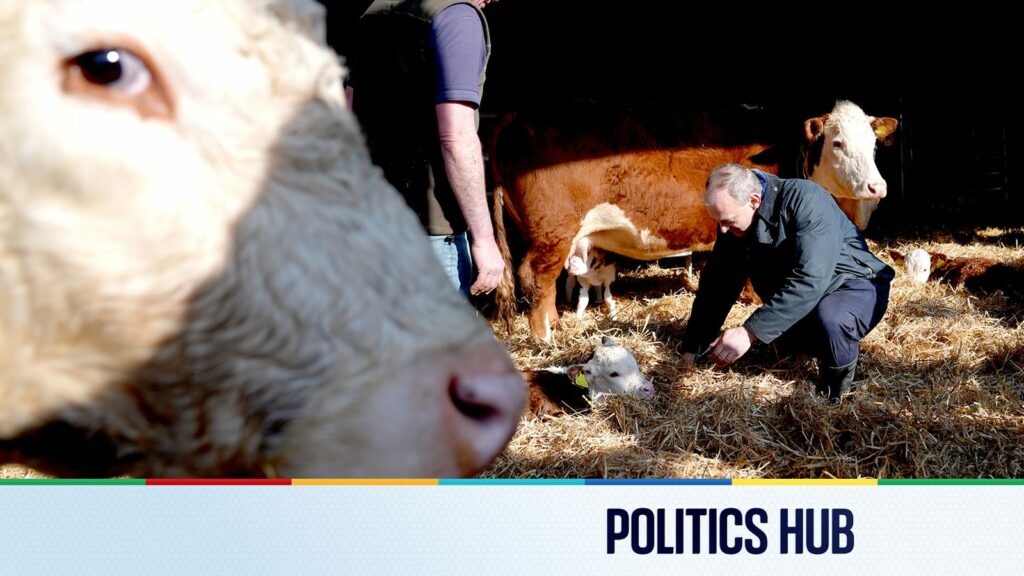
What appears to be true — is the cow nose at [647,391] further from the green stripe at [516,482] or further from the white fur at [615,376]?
the green stripe at [516,482]

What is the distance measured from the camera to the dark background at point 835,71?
8.94 metres

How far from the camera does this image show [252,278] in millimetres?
845

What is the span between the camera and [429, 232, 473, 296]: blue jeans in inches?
90.1

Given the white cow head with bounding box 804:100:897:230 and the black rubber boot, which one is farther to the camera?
the white cow head with bounding box 804:100:897:230

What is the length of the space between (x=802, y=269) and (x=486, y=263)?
1.93 meters

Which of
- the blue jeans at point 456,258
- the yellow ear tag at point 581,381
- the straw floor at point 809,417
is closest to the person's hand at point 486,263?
the blue jeans at point 456,258

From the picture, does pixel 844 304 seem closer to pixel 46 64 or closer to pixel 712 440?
pixel 712 440

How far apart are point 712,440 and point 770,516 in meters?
1.91

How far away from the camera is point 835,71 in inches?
392

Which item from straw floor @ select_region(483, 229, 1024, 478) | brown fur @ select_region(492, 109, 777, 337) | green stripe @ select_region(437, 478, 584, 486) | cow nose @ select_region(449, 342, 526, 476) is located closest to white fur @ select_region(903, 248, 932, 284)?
straw floor @ select_region(483, 229, 1024, 478)

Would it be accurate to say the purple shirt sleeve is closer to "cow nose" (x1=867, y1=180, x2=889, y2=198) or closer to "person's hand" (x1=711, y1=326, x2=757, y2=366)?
"person's hand" (x1=711, y1=326, x2=757, y2=366)

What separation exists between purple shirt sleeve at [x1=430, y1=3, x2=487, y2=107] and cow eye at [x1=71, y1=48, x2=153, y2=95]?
1.19 metres

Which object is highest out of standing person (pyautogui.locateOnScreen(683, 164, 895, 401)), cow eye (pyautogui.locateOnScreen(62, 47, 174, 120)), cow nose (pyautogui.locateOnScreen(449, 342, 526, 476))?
cow eye (pyautogui.locateOnScreen(62, 47, 174, 120))

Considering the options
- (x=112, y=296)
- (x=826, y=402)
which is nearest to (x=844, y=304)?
(x=826, y=402)
